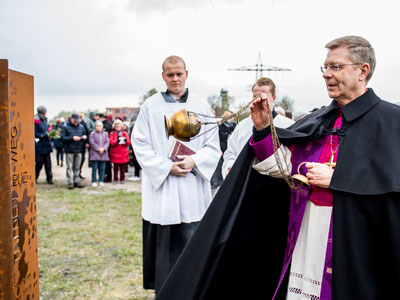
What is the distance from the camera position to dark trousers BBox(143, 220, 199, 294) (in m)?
3.67

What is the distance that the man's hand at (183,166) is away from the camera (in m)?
3.61

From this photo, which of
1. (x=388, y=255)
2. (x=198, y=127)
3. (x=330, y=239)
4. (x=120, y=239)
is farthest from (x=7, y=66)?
(x=120, y=239)

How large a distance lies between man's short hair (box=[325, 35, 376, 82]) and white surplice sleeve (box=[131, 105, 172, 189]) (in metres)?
1.98

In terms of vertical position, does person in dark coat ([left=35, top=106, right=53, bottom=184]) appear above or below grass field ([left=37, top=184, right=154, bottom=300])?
above

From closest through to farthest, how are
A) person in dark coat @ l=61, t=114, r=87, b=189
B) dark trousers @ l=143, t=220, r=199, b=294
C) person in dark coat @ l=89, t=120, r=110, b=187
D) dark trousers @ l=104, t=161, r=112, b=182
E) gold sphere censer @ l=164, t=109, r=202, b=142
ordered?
gold sphere censer @ l=164, t=109, r=202, b=142
dark trousers @ l=143, t=220, r=199, b=294
person in dark coat @ l=61, t=114, r=87, b=189
person in dark coat @ l=89, t=120, r=110, b=187
dark trousers @ l=104, t=161, r=112, b=182

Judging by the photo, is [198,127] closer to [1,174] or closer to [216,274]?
[216,274]

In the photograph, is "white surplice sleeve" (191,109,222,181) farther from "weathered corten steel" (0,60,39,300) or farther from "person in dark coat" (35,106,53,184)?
"person in dark coat" (35,106,53,184)

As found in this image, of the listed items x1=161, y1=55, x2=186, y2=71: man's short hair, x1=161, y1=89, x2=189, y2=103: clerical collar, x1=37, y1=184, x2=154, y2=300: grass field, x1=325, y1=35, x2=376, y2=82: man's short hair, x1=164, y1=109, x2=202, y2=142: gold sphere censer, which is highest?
x1=161, y1=55, x2=186, y2=71: man's short hair

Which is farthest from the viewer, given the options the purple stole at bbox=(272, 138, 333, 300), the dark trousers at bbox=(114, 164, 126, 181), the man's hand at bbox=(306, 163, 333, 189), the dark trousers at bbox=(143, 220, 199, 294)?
the dark trousers at bbox=(114, 164, 126, 181)

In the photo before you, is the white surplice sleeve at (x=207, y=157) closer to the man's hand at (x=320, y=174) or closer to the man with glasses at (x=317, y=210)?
the man with glasses at (x=317, y=210)

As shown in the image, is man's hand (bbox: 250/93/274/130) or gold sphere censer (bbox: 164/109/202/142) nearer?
man's hand (bbox: 250/93/274/130)

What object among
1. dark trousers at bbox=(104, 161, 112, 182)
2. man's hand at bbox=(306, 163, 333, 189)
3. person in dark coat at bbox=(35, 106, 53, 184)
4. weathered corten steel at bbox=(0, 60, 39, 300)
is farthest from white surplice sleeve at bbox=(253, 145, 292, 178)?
dark trousers at bbox=(104, 161, 112, 182)

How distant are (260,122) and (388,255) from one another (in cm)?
111

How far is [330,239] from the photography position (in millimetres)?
2264
